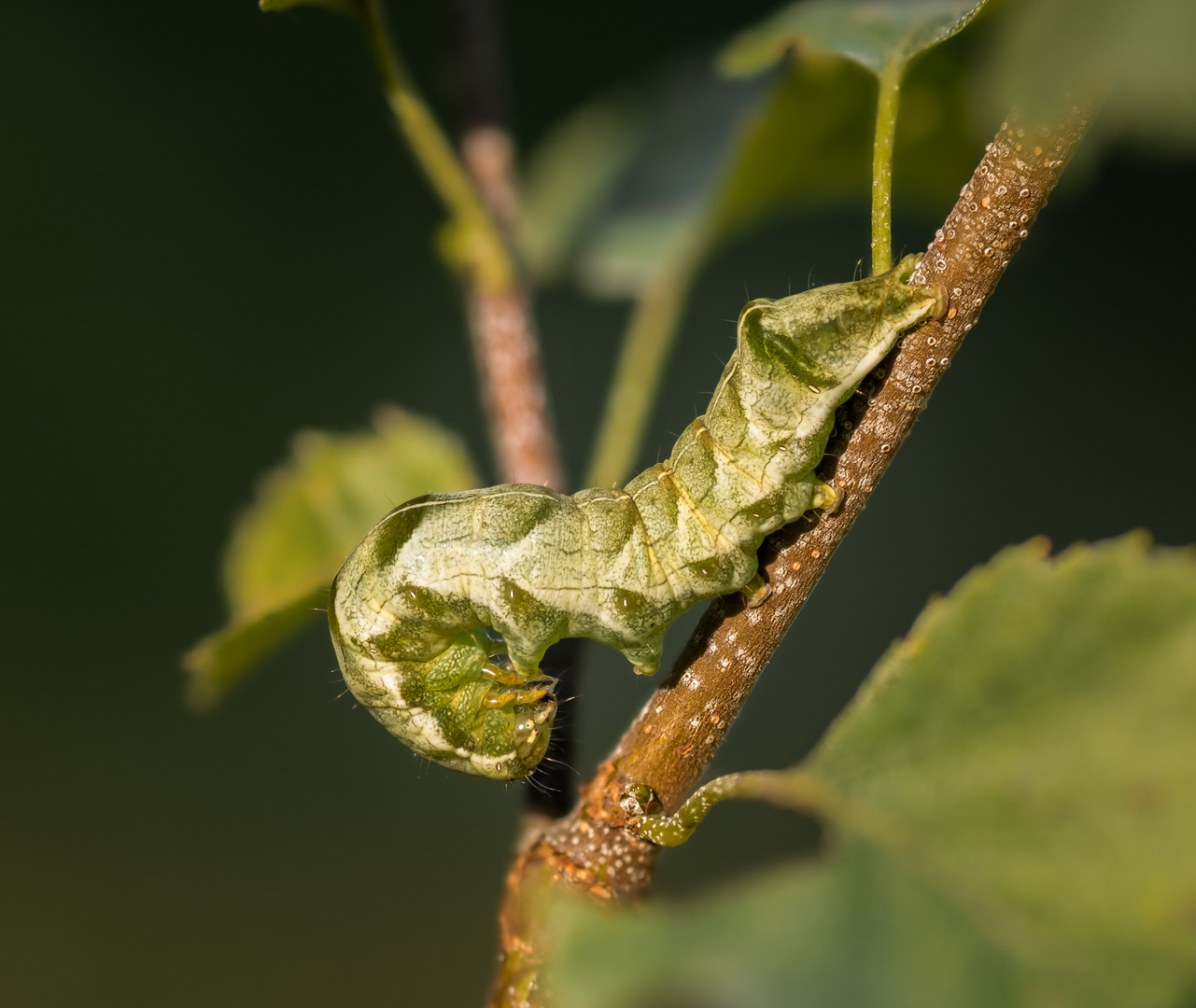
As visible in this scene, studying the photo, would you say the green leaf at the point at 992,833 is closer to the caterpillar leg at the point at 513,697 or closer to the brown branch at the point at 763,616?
the brown branch at the point at 763,616

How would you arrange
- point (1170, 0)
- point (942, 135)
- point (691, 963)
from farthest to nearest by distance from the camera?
point (942, 135) < point (691, 963) < point (1170, 0)

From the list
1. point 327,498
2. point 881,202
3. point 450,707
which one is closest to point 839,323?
point 881,202

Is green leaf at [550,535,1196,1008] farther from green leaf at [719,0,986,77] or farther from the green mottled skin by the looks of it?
green leaf at [719,0,986,77]

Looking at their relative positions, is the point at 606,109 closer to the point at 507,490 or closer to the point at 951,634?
the point at 507,490

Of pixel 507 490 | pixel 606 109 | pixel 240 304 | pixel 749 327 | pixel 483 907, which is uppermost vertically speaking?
pixel 240 304

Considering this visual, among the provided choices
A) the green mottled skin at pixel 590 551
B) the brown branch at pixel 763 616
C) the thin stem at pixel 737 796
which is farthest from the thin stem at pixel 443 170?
the thin stem at pixel 737 796

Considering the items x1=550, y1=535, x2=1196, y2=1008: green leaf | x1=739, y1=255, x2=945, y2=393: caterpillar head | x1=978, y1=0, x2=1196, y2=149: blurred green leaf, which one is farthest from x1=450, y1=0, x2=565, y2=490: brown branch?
x1=978, y1=0, x2=1196, y2=149: blurred green leaf

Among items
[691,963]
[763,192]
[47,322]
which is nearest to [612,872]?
[691,963]
